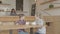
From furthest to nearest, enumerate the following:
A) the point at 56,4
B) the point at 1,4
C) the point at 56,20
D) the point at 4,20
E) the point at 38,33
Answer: the point at 1,4, the point at 56,4, the point at 56,20, the point at 4,20, the point at 38,33

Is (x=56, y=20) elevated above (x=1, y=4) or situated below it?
below

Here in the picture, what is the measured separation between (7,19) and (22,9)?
4236 mm

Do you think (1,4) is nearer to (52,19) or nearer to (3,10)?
(3,10)

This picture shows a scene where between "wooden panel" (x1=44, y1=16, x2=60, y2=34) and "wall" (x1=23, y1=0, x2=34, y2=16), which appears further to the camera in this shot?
"wall" (x1=23, y1=0, x2=34, y2=16)

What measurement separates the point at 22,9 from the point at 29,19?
4234 millimetres

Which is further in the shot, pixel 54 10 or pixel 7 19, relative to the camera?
pixel 54 10

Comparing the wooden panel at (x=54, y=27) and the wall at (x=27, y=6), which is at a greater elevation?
the wall at (x=27, y=6)

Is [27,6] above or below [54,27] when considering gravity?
above

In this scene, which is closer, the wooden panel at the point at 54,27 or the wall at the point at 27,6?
the wooden panel at the point at 54,27

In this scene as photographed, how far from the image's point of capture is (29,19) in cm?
508

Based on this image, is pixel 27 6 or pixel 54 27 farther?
pixel 27 6

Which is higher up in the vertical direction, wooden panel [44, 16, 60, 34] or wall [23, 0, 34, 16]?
wall [23, 0, 34, 16]

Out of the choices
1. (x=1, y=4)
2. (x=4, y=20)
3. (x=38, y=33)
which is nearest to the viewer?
(x=38, y=33)

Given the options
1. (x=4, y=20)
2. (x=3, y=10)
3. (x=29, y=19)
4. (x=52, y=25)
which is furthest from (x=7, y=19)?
(x=3, y=10)
